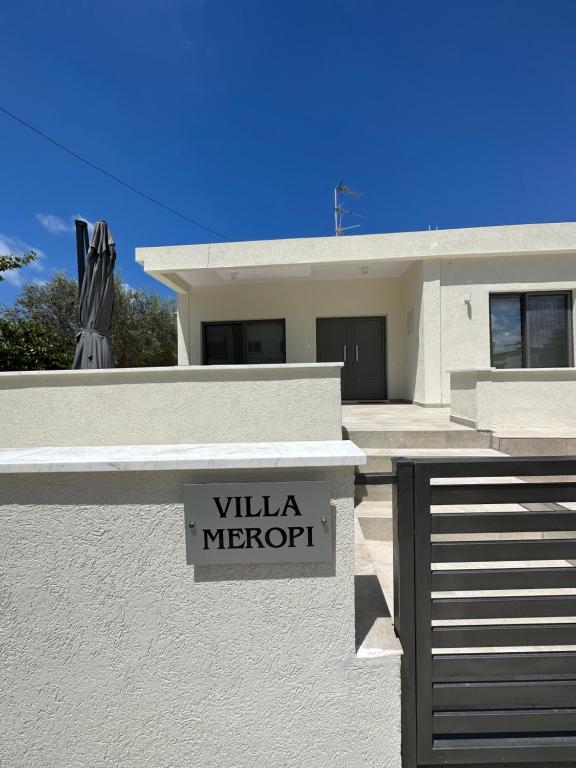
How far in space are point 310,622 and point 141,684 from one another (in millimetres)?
670

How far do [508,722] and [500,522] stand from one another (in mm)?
753

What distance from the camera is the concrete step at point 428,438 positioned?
4562 millimetres

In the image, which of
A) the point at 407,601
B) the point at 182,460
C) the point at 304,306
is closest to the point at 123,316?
the point at 304,306

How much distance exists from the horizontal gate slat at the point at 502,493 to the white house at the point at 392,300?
17.6 feet

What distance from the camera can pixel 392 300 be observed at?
30.7ft

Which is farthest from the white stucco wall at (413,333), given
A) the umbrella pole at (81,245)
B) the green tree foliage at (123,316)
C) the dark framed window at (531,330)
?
the green tree foliage at (123,316)

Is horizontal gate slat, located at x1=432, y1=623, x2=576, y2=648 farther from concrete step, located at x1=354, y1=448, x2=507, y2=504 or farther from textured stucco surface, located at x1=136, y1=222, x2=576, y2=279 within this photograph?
textured stucco surface, located at x1=136, y1=222, x2=576, y2=279

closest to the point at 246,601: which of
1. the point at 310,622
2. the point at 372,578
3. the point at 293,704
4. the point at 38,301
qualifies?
the point at 310,622

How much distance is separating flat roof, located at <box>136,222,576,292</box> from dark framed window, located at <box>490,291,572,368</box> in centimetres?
96

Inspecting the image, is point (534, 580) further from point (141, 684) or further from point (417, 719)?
point (141, 684)

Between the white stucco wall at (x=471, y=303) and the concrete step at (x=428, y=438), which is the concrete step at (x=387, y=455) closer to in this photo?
the concrete step at (x=428, y=438)

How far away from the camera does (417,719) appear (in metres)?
1.35

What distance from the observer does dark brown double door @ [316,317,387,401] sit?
9.42 meters

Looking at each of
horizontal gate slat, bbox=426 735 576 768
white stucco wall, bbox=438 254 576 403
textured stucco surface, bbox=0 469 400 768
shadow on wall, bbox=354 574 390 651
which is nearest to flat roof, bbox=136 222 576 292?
white stucco wall, bbox=438 254 576 403
